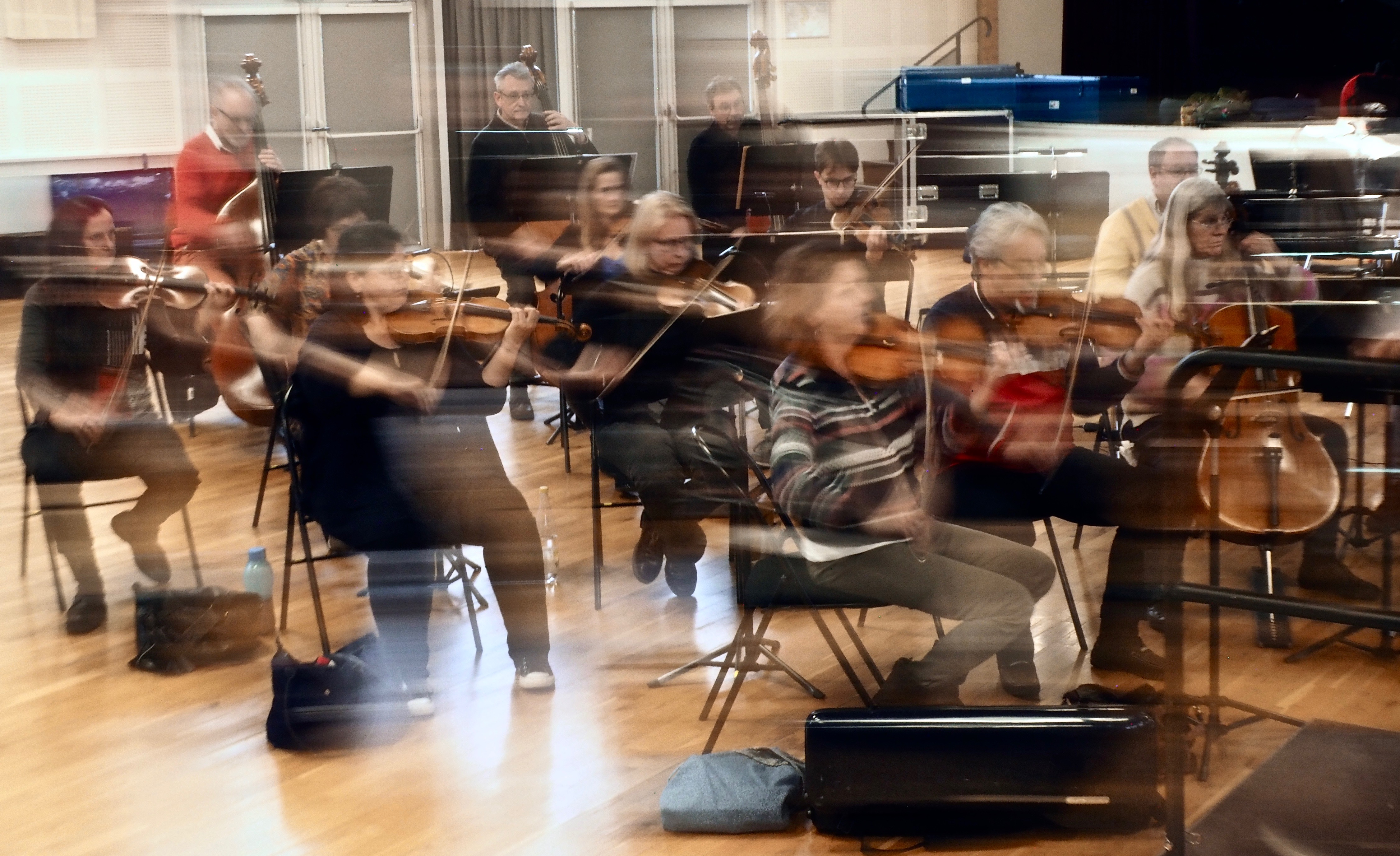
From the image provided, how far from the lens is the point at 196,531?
2955 mm

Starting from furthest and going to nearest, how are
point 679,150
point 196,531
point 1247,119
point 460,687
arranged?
1. point 1247,119
2. point 679,150
3. point 196,531
4. point 460,687

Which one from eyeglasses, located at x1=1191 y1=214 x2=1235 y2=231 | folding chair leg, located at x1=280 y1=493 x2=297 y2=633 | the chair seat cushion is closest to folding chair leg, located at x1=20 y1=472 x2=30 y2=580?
folding chair leg, located at x1=280 y1=493 x2=297 y2=633

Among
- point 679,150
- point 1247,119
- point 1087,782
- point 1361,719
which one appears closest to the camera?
point 1087,782

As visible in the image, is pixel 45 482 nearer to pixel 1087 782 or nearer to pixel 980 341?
pixel 980 341

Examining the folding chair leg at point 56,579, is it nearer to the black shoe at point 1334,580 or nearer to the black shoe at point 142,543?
Result: the black shoe at point 142,543

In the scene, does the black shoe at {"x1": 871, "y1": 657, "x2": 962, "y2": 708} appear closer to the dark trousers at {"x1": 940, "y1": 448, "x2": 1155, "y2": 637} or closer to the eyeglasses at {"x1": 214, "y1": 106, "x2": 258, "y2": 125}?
the dark trousers at {"x1": 940, "y1": 448, "x2": 1155, "y2": 637}

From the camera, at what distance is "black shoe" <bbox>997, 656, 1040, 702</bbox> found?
2.02 meters

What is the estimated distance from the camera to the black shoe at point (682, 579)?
2.56 m

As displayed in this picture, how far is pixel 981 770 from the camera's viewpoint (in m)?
1.58

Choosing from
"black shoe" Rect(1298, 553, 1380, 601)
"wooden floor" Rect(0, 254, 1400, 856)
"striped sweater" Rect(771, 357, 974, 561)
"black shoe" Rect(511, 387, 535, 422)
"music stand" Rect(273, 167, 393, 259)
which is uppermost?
"music stand" Rect(273, 167, 393, 259)

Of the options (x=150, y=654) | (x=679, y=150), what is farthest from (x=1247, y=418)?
(x=679, y=150)

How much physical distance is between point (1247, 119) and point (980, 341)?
3501 millimetres

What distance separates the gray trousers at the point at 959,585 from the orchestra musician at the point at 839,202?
4.76ft

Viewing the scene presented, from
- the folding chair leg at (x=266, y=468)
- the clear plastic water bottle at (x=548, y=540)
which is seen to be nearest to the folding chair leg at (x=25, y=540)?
the folding chair leg at (x=266, y=468)
